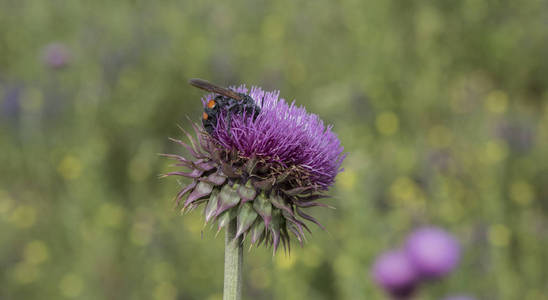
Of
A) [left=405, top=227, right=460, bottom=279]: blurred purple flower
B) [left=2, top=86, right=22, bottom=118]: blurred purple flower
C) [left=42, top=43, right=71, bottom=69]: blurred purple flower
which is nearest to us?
[left=405, top=227, right=460, bottom=279]: blurred purple flower

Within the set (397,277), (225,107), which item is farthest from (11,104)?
(225,107)

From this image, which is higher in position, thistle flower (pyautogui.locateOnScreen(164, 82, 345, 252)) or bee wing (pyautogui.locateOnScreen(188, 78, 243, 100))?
bee wing (pyautogui.locateOnScreen(188, 78, 243, 100))

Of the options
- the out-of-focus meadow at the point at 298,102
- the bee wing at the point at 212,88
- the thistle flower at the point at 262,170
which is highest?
the out-of-focus meadow at the point at 298,102

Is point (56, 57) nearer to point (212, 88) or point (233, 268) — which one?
point (212, 88)

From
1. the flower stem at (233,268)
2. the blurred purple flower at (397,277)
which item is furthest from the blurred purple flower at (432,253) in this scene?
the flower stem at (233,268)

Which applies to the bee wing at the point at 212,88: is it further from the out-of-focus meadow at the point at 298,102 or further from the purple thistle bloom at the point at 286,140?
the out-of-focus meadow at the point at 298,102

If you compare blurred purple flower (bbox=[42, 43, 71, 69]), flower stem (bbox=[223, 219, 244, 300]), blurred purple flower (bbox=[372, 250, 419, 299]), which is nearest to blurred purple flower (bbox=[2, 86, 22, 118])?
blurred purple flower (bbox=[42, 43, 71, 69])

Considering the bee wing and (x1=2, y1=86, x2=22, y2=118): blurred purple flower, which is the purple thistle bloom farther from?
(x1=2, y1=86, x2=22, y2=118): blurred purple flower
